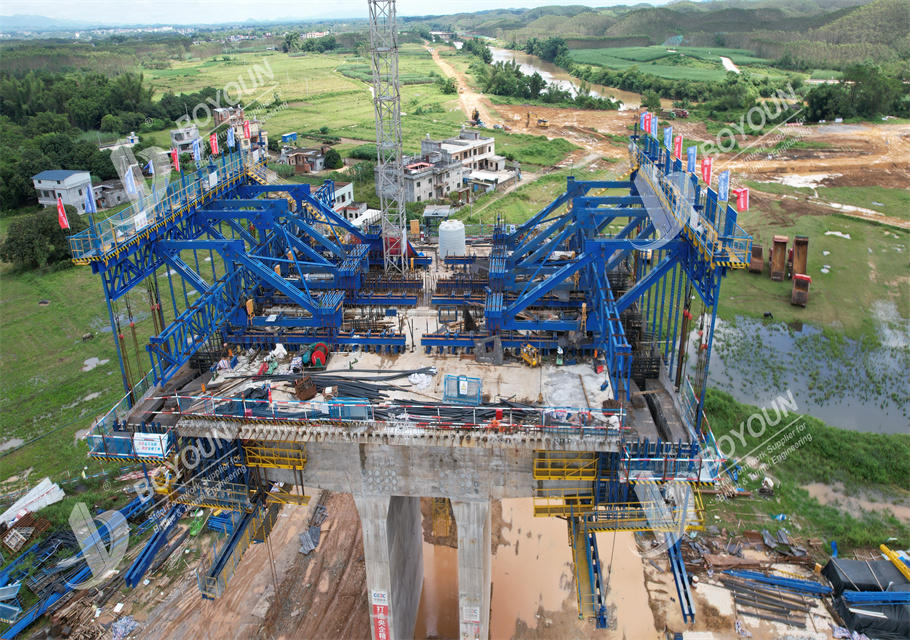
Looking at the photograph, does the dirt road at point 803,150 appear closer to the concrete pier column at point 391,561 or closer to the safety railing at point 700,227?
the safety railing at point 700,227

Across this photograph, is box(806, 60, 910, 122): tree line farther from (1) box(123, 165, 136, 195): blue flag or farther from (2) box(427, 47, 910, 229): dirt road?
(1) box(123, 165, 136, 195): blue flag

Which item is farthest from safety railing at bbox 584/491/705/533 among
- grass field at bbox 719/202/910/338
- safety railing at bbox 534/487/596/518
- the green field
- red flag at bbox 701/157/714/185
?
the green field

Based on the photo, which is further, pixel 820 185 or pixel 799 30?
pixel 799 30

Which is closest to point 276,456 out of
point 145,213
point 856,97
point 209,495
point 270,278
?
point 209,495

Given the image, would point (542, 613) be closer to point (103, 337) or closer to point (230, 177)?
point (230, 177)

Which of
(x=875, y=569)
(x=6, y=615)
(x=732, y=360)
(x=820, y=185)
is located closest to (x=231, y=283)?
(x=6, y=615)
